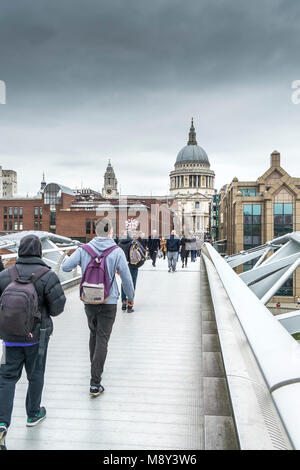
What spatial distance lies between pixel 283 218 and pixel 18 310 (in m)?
44.7

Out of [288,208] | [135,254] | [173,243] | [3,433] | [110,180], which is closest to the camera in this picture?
[3,433]

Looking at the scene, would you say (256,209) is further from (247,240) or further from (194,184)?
(194,184)

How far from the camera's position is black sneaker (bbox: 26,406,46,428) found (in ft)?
11.0

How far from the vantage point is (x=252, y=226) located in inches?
1815

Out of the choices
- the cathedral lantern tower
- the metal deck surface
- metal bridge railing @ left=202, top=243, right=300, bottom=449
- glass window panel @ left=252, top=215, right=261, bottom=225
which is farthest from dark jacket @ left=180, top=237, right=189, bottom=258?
the cathedral lantern tower

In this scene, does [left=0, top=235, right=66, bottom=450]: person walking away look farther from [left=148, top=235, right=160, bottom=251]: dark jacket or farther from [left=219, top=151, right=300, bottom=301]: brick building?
[left=219, top=151, right=300, bottom=301]: brick building

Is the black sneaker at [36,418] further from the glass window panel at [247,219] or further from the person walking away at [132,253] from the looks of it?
the glass window panel at [247,219]

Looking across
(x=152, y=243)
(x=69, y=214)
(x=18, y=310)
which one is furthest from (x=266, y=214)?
(x=18, y=310)

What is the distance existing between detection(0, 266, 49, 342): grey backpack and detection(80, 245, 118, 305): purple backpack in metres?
0.86

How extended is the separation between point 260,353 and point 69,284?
8525 millimetres

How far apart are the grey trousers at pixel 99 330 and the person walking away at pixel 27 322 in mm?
644

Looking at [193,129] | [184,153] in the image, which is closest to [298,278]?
[184,153]

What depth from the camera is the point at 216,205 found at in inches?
3839
